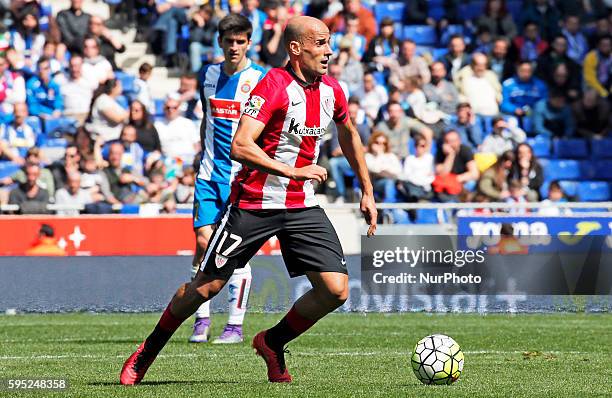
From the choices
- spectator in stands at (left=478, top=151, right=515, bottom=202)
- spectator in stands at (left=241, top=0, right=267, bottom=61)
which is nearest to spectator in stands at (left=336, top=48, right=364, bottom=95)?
spectator in stands at (left=241, top=0, right=267, bottom=61)

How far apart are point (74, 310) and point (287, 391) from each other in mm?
7188

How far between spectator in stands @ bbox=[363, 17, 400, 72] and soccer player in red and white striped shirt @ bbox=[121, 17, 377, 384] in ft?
41.5

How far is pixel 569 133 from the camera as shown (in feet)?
67.3

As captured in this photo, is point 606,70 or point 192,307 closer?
point 192,307

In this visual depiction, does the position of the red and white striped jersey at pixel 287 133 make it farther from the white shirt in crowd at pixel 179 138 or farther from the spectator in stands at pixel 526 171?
A: the white shirt in crowd at pixel 179 138

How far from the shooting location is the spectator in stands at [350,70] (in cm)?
1962

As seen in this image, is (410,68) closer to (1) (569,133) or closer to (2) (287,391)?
(1) (569,133)

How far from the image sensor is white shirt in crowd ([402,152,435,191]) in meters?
17.7

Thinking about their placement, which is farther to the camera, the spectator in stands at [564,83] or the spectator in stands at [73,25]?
the spectator in stands at [564,83]

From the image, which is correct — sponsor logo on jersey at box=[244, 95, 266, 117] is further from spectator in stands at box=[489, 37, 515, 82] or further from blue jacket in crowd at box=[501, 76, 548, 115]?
spectator in stands at box=[489, 37, 515, 82]

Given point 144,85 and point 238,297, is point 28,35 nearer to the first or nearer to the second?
point 144,85

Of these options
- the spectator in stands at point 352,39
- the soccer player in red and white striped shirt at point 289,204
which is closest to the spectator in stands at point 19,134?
the spectator in stands at point 352,39

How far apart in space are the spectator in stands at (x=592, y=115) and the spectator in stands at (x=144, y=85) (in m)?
6.77

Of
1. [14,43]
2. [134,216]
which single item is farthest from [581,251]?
[14,43]
